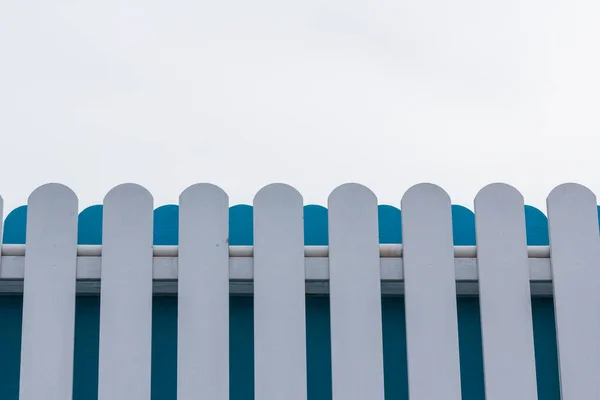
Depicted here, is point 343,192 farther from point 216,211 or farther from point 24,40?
point 24,40

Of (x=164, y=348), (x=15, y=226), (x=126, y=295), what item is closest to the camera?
(x=126, y=295)

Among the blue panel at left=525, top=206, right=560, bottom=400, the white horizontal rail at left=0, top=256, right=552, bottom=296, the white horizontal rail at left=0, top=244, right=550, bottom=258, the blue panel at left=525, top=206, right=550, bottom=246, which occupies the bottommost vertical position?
the blue panel at left=525, top=206, right=560, bottom=400

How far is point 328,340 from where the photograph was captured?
2822mm

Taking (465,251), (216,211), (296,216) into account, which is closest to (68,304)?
(216,211)

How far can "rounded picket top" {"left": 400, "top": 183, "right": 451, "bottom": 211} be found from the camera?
2729mm

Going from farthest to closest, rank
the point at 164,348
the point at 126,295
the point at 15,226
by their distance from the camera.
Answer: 1. the point at 15,226
2. the point at 164,348
3. the point at 126,295

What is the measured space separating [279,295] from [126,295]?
1.59 ft

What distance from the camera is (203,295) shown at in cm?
266

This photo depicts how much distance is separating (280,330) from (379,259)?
39cm

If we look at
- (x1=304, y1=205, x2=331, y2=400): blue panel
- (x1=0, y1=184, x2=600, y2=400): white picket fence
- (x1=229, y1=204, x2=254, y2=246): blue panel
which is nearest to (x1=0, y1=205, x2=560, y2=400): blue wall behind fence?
(x1=304, y1=205, x2=331, y2=400): blue panel

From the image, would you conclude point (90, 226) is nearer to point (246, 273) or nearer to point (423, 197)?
point (246, 273)

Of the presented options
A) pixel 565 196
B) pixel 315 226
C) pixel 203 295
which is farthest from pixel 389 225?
pixel 203 295

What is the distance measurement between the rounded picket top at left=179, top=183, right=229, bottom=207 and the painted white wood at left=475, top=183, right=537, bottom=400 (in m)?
0.84

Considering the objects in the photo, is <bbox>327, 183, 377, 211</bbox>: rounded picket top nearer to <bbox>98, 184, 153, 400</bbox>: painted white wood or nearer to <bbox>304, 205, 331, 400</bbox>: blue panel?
<bbox>304, 205, 331, 400</bbox>: blue panel
